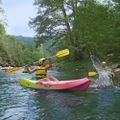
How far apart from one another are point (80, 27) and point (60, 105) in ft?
80.3

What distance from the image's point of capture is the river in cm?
1123

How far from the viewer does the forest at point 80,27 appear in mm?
30516

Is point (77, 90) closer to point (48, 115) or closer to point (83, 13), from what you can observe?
point (48, 115)

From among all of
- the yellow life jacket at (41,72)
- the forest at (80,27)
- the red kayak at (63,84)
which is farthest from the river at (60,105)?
the forest at (80,27)

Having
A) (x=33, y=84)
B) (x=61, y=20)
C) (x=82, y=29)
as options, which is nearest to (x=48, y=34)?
(x=61, y=20)

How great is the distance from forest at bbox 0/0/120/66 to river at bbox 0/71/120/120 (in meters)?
13.2

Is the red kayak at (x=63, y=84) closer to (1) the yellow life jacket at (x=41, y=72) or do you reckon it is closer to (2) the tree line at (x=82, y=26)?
(1) the yellow life jacket at (x=41, y=72)

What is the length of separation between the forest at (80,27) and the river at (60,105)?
1316 cm

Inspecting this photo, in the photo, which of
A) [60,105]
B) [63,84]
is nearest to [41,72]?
[63,84]

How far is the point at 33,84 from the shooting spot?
18625mm

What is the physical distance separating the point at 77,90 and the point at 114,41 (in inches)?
529

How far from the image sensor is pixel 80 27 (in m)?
37.0

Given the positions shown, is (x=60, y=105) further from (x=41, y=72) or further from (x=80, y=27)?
(x=80, y=27)

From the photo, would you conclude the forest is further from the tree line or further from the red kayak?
the red kayak
